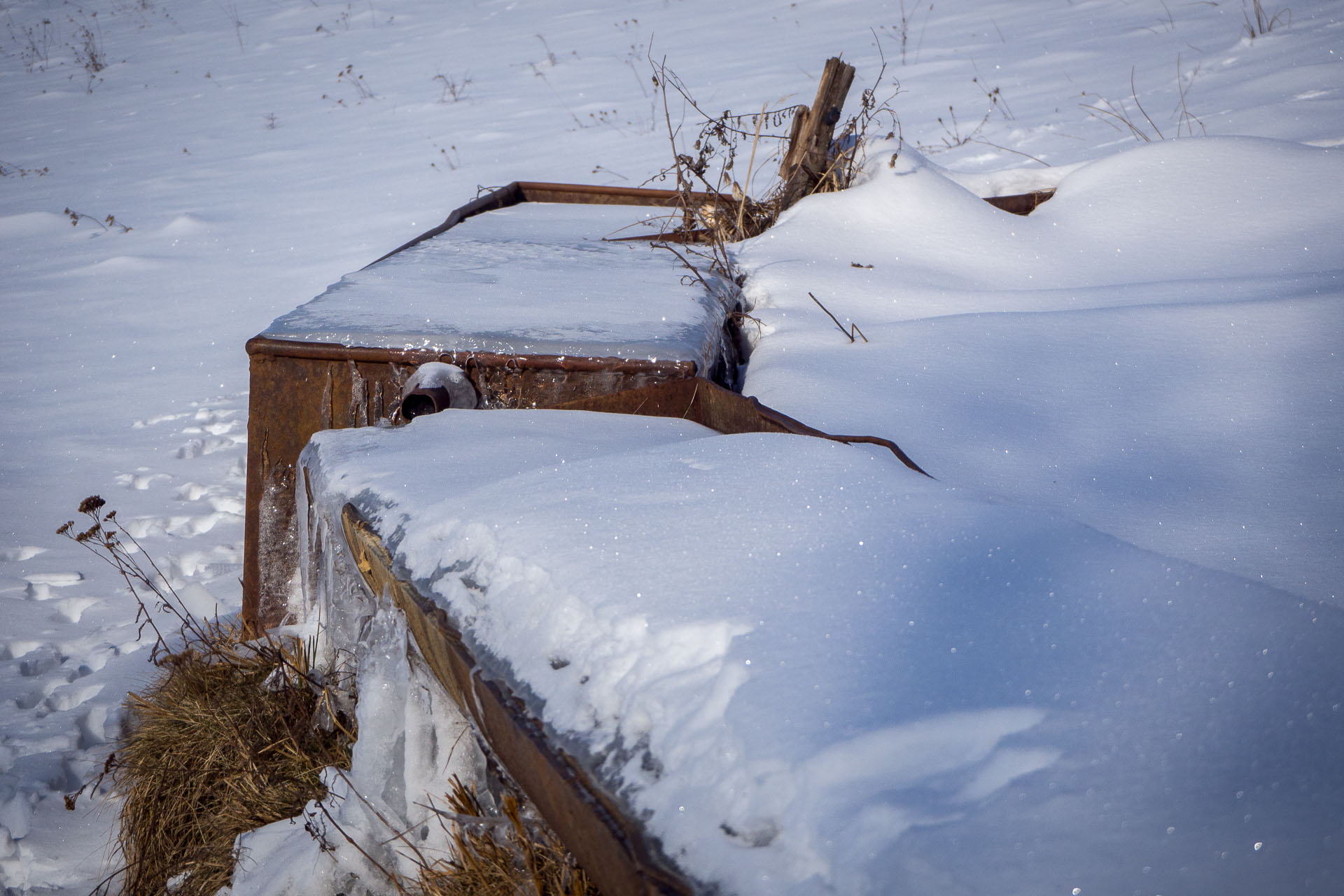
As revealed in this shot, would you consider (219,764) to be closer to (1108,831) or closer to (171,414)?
(1108,831)

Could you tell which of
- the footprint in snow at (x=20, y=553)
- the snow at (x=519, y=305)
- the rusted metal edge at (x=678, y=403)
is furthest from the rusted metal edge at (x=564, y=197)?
the rusted metal edge at (x=678, y=403)

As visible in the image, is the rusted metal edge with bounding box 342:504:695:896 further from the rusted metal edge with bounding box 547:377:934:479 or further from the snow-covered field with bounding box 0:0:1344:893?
the rusted metal edge with bounding box 547:377:934:479

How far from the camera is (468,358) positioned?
1999mm

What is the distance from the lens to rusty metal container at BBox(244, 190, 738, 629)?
1993 millimetres

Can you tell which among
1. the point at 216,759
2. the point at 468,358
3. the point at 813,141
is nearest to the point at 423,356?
the point at 468,358

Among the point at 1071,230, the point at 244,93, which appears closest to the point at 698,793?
the point at 1071,230

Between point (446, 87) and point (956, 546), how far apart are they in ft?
32.1

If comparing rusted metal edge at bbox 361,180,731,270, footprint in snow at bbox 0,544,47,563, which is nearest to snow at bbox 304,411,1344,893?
footprint in snow at bbox 0,544,47,563

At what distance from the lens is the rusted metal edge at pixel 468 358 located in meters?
1.95

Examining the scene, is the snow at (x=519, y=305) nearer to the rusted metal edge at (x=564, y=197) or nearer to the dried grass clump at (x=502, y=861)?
the dried grass clump at (x=502, y=861)

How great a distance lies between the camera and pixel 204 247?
6.02m

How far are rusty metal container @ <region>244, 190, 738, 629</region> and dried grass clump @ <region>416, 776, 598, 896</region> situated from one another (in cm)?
108

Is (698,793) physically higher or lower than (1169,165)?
lower

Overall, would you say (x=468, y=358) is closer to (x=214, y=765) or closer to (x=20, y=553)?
(x=214, y=765)
